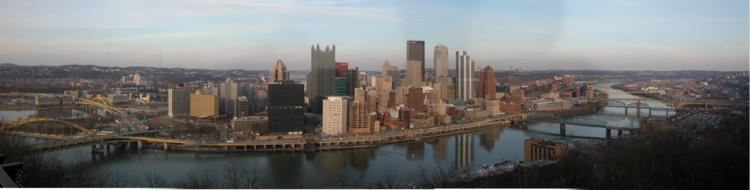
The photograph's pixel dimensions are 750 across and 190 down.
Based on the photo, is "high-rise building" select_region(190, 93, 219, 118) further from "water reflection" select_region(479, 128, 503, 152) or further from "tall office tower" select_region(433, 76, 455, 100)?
"water reflection" select_region(479, 128, 503, 152)

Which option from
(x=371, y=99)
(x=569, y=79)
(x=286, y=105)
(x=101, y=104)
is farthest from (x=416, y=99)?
(x=101, y=104)

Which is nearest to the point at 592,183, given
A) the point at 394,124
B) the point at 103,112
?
the point at 394,124

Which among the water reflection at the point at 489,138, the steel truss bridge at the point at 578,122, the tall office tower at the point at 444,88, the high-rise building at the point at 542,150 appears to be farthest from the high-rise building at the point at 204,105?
the steel truss bridge at the point at 578,122

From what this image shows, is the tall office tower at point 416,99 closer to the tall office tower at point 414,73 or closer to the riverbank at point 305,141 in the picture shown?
the tall office tower at point 414,73

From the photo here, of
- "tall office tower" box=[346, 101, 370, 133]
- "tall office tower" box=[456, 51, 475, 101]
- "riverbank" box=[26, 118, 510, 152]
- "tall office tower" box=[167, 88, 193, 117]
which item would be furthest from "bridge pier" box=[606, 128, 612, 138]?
"tall office tower" box=[167, 88, 193, 117]

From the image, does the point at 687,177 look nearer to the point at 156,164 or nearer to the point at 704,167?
the point at 704,167

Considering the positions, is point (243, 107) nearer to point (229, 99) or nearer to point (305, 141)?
point (229, 99)
